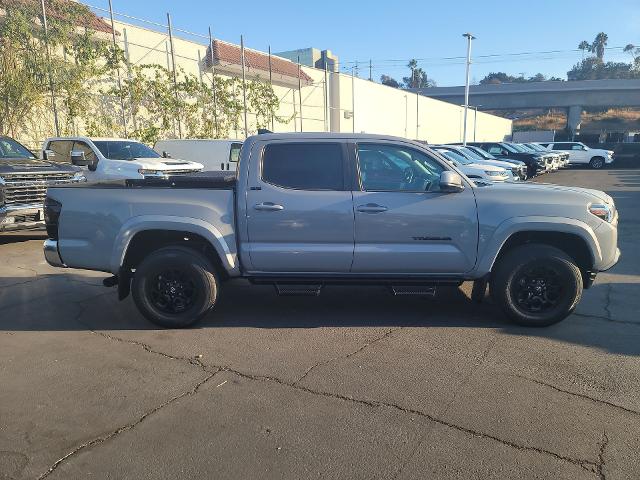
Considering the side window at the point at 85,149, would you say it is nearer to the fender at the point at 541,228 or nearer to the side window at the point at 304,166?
the side window at the point at 304,166

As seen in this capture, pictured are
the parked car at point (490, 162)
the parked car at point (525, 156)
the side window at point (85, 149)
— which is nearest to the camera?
the side window at point (85, 149)

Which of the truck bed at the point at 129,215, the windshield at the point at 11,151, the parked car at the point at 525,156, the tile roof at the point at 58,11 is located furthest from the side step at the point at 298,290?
the parked car at the point at 525,156

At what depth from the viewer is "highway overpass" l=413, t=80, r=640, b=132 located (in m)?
61.3

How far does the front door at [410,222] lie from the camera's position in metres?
4.82

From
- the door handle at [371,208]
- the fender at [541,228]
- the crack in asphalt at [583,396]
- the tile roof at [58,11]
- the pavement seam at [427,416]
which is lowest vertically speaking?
the crack in asphalt at [583,396]

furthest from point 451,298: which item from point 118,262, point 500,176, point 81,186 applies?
point 500,176

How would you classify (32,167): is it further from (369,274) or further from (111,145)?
(369,274)

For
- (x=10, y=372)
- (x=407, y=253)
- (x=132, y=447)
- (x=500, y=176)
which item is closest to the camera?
(x=132, y=447)

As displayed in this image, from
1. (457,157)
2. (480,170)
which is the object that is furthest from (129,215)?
(457,157)

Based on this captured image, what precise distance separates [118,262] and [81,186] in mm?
849

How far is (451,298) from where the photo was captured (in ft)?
19.8

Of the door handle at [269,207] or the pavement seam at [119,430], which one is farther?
the door handle at [269,207]

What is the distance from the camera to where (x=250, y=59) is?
83.9 feet

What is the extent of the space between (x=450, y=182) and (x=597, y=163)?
117 ft
